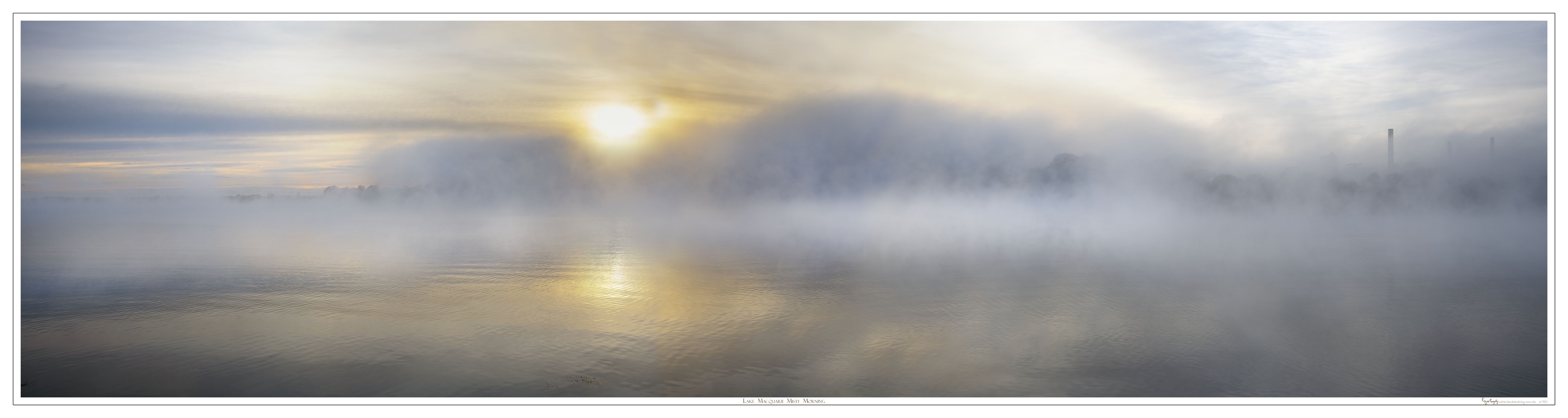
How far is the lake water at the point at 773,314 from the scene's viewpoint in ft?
21.4

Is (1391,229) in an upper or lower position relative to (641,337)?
upper

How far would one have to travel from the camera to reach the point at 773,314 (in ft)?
29.0

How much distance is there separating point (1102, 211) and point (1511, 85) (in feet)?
24.4

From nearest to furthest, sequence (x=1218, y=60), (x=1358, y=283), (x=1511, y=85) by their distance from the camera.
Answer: (x=1511, y=85) < (x=1218, y=60) < (x=1358, y=283)

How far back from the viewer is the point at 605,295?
978 cm

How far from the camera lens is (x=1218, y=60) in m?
8.66

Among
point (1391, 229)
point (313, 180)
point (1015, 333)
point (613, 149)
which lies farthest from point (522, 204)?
point (1391, 229)

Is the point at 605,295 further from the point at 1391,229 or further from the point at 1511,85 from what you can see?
the point at 1391,229

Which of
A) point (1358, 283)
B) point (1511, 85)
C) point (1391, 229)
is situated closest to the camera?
point (1511, 85)

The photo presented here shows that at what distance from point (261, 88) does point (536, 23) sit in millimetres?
4115

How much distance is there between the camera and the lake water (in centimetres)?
652

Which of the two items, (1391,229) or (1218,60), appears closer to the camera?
(1218,60)
